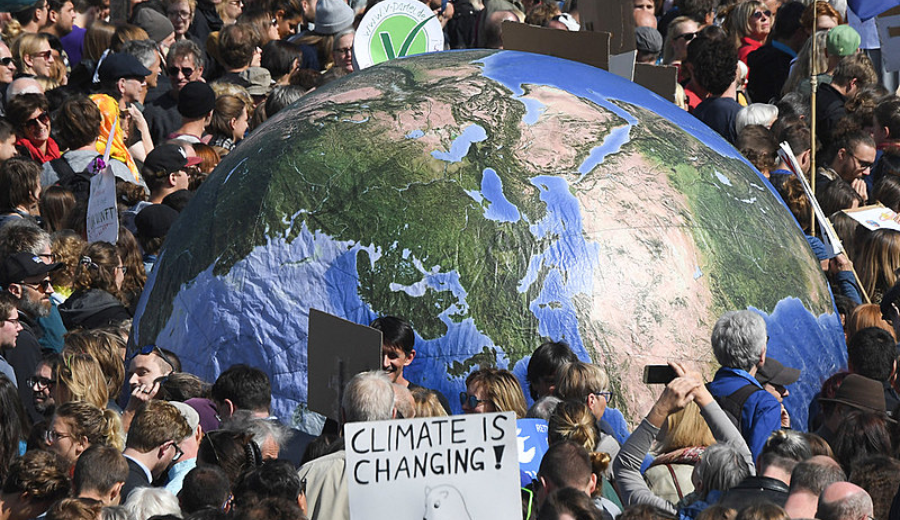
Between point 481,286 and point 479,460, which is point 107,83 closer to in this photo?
point 481,286

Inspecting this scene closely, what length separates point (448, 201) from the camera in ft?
26.8

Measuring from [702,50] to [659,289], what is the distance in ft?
16.5

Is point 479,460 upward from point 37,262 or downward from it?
upward

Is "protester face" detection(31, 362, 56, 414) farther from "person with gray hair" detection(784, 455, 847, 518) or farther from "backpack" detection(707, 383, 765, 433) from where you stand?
"person with gray hair" detection(784, 455, 847, 518)

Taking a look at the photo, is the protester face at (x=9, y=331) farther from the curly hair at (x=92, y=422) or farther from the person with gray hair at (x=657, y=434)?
the person with gray hair at (x=657, y=434)

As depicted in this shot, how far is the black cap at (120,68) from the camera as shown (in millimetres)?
12500

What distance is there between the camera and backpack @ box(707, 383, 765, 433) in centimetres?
714

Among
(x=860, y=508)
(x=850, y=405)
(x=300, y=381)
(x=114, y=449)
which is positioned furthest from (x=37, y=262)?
(x=860, y=508)

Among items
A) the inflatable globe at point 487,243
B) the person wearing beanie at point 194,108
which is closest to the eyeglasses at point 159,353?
the inflatable globe at point 487,243

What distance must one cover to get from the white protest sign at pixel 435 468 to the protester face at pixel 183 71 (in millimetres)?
8292

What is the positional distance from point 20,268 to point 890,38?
725 centimetres

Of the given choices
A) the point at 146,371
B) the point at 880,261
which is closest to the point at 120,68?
the point at 146,371

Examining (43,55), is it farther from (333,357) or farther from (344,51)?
(333,357)

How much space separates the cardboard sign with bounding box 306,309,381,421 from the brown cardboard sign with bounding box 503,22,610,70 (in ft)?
10.2
